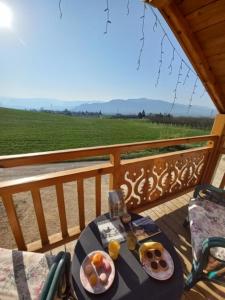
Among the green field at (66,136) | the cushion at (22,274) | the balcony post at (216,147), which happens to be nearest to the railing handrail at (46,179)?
the cushion at (22,274)

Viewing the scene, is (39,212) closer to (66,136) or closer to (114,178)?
(114,178)

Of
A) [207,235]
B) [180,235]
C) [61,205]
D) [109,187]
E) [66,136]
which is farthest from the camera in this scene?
[66,136]

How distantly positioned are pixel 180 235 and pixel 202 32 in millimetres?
2341

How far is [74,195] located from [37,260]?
90.6 inches

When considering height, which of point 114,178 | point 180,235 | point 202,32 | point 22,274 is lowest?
point 180,235

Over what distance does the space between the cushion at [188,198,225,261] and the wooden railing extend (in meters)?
0.58

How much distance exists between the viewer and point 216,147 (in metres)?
2.50

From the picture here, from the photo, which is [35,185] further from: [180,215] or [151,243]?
[180,215]

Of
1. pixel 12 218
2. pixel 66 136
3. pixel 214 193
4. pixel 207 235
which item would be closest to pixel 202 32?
pixel 214 193

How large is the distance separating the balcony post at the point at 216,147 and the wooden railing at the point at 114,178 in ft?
0.17

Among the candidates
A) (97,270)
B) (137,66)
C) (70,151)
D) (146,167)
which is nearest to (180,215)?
(146,167)

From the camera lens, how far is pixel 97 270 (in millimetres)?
883

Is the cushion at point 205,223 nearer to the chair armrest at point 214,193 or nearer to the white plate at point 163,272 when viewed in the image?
the chair armrest at point 214,193

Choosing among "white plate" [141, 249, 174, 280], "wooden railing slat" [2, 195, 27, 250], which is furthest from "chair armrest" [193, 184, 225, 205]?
"wooden railing slat" [2, 195, 27, 250]
